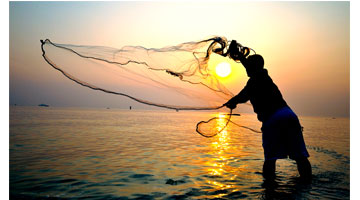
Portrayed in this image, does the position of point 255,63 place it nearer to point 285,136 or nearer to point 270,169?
point 285,136

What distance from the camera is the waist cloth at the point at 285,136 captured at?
4.93 meters

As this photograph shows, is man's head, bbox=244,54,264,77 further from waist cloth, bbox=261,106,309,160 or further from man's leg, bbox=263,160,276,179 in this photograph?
man's leg, bbox=263,160,276,179

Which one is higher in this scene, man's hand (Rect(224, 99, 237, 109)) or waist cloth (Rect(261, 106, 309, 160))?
man's hand (Rect(224, 99, 237, 109))

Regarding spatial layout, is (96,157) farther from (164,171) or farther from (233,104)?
Result: (233,104)

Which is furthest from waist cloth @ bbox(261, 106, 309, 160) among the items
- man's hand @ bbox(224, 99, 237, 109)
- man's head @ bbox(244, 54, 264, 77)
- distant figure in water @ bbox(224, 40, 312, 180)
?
man's head @ bbox(244, 54, 264, 77)

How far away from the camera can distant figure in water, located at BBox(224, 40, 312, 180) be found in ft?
16.2

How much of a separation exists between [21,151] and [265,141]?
10244 millimetres

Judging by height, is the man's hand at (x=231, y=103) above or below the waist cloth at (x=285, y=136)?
above

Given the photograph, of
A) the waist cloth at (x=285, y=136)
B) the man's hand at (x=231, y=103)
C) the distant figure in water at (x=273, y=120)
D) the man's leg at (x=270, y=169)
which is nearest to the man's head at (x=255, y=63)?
the distant figure in water at (x=273, y=120)

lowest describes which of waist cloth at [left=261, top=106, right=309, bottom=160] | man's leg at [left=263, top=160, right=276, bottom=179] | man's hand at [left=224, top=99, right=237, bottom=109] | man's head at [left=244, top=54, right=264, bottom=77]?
man's leg at [left=263, top=160, right=276, bottom=179]

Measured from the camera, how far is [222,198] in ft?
15.6

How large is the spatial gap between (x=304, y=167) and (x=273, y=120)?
127 cm

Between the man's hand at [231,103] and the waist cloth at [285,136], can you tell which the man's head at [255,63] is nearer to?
the man's hand at [231,103]

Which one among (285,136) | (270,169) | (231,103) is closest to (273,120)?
(285,136)
